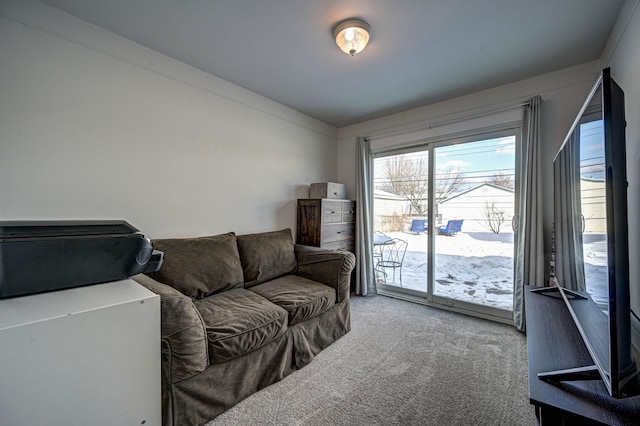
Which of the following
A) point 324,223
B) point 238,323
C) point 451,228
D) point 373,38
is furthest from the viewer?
point 324,223

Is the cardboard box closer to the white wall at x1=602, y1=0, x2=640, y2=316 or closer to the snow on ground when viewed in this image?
the snow on ground

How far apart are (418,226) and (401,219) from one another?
247 mm

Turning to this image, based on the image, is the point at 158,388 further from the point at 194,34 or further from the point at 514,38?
the point at 514,38

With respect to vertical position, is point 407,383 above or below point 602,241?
below

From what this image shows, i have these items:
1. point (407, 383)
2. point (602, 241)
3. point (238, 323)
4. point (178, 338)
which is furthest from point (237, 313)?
point (602, 241)

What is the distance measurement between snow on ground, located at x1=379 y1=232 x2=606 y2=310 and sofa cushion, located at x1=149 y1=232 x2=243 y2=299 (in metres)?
2.26

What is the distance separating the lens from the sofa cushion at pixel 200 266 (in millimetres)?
1896

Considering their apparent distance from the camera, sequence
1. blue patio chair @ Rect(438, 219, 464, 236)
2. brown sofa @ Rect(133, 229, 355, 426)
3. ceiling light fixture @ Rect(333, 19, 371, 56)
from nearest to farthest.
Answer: brown sofa @ Rect(133, 229, 355, 426)
ceiling light fixture @ Rect(333, 19, 371, 56)
blue patio chair @ Rect(438, 219, 464, 236)

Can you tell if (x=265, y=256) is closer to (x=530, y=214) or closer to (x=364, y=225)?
(x=364, y=225)

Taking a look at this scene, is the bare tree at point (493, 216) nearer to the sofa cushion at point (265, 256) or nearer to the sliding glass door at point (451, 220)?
the sliding glass door at point (451, 220)

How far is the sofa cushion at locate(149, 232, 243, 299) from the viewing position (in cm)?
190

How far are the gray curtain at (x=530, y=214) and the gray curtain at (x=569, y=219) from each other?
2.70ft

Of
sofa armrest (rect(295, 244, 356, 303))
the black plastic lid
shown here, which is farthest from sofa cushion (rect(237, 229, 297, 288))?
the black plastic lid

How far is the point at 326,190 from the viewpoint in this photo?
331cm
